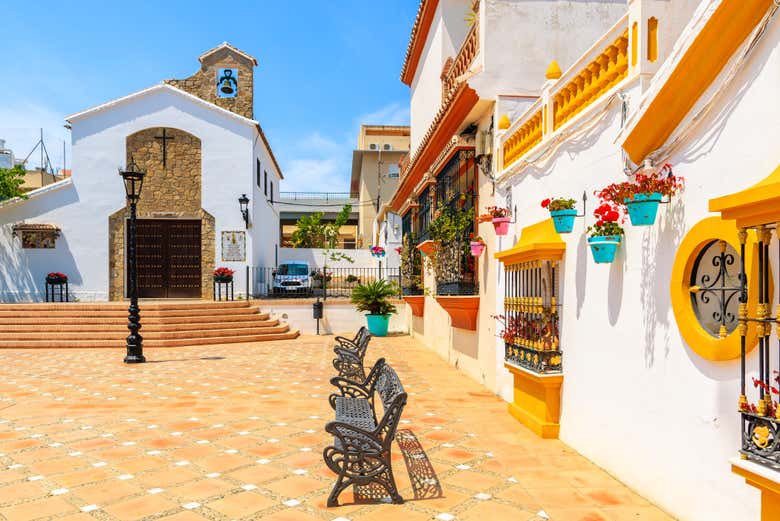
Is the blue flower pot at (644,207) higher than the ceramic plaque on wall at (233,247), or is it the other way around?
the ceramic plaque on wall at (233,247)

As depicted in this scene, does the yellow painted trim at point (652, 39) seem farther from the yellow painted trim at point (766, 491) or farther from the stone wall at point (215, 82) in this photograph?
the stone wall at point (215, 82)

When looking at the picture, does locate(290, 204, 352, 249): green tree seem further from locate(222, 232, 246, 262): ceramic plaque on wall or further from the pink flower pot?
the pink flower pot

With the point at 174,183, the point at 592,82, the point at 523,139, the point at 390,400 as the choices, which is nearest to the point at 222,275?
the point at 174,183

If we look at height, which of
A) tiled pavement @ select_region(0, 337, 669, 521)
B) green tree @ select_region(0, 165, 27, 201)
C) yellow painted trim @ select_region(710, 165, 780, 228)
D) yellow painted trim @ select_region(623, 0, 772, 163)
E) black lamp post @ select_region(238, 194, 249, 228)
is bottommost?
tiled pavement @ select_region(0, 337, 669, 521)

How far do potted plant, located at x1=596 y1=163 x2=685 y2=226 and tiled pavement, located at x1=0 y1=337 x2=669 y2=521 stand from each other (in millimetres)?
2011

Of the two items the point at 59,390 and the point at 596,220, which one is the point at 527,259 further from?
the point at 59,390

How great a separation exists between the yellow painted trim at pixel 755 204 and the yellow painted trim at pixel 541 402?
3.17 metres

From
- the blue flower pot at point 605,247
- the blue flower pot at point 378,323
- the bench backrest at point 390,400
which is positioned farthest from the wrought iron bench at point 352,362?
the blue flower pot at point 378,323

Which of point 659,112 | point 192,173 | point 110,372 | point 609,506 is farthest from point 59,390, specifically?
point 192,173

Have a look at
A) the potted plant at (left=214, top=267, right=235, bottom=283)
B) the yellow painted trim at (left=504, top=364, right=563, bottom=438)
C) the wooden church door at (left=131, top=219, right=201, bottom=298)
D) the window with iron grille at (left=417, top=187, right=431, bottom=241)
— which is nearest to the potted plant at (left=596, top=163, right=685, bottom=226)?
the yellow painted trim at (left=504, top=364, right=563, bottom=438)

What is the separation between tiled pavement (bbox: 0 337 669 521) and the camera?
3936 mm

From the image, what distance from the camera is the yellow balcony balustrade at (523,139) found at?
647 cm

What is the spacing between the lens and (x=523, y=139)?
6957mm

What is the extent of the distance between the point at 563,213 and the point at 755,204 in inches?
102
